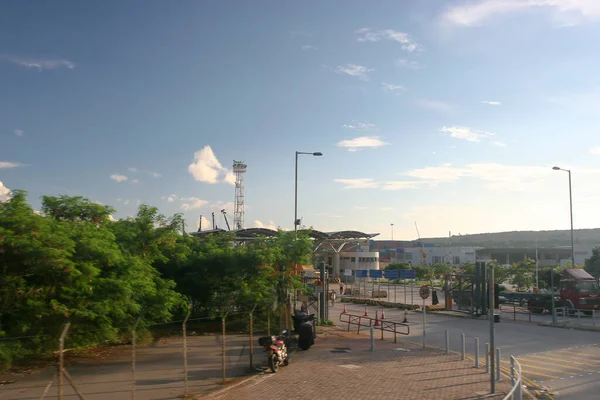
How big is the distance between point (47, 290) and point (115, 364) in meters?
3.75

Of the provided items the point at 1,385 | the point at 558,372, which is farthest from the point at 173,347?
the point at 558,372

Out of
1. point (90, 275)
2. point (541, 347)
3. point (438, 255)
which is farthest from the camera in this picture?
point (438, 255)

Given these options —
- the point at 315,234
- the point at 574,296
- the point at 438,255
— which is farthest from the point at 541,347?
the point at 438,255

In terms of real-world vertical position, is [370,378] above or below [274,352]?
below

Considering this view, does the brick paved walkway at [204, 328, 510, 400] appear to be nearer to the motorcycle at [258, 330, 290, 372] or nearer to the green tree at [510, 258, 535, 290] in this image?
the motorcycle at [258, 330, 290, 372]

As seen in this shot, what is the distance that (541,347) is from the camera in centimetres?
1883

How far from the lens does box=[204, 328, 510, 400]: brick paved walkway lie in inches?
454

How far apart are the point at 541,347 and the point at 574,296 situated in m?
14.7

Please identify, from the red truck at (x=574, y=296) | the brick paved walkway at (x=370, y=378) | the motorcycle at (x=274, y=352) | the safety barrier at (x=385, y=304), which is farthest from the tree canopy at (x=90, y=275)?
the red truck at (x=574, y=296)

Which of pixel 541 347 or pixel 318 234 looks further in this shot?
pixel 318 234

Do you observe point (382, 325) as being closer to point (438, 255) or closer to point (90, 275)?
point (90, 275)

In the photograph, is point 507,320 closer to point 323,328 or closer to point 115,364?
point 323,328

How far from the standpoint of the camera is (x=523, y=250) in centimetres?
9825

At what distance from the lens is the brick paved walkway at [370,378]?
11523 mm
